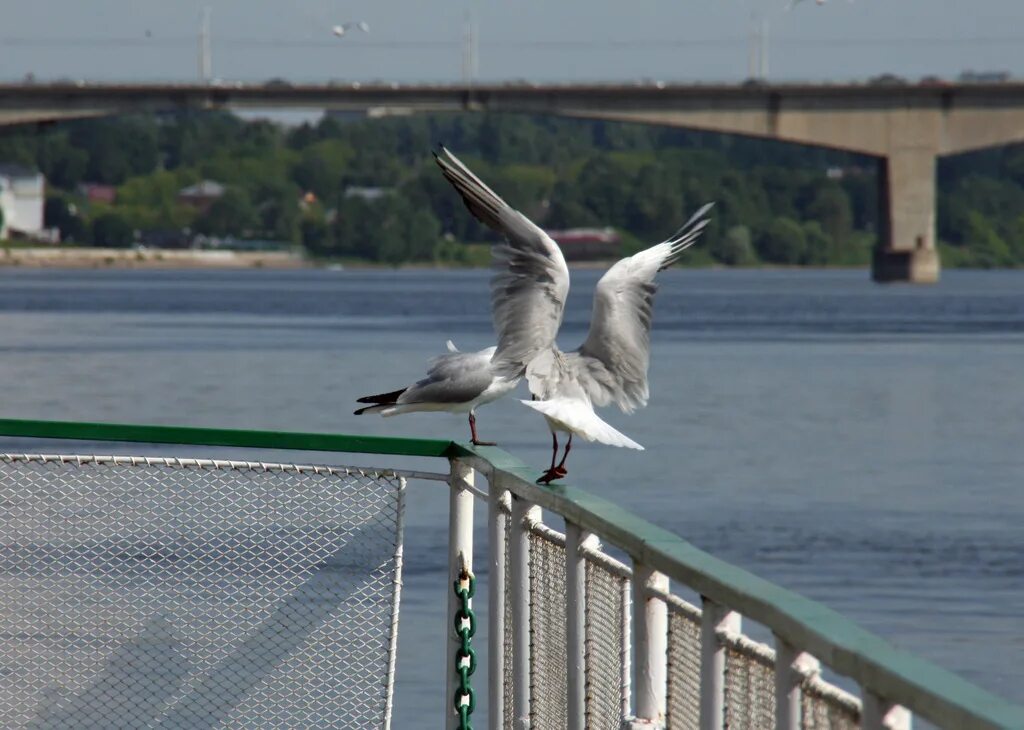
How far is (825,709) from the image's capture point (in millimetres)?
2285

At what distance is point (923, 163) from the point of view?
7244 cm

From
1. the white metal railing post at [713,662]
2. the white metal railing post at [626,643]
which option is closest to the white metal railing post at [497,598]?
the white metal railing post at [626,643]

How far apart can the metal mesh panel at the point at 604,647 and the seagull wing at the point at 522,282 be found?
112 cm

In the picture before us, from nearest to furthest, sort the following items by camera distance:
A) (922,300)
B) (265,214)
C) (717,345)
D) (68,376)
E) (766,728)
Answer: (766,728) < (68,376) < (717,345) < (922,300) < (265,214)

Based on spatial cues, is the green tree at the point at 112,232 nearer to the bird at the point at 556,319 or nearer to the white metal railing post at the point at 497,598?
the bird at the point at 556,319

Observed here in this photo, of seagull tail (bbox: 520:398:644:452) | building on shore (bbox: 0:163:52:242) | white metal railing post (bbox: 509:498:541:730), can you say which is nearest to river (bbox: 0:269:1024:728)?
seagull tail (bbox: 520:398:644:452)

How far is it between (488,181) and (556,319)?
115 metres

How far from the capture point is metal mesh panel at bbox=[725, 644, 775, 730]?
8.27ft

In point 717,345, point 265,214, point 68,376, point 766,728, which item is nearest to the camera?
point 766,728

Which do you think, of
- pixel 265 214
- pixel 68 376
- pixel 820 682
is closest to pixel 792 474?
pixel 68 376

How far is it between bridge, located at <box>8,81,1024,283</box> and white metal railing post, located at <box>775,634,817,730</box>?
6835 cm

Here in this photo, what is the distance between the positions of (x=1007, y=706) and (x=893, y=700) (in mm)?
213

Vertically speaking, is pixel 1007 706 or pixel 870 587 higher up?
pixel 1007 706

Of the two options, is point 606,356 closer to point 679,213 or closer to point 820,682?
point 820,682
